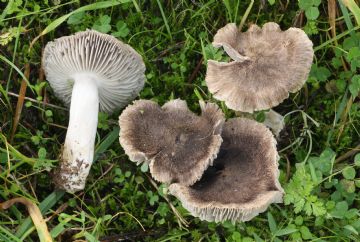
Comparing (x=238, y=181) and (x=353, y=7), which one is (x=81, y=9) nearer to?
(x=238, y=181)

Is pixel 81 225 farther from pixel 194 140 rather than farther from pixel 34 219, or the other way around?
pixel 194 140

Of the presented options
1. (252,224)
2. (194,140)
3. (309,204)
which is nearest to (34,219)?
(194,140)

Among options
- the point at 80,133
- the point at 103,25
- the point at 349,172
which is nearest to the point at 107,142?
the point at 80,133

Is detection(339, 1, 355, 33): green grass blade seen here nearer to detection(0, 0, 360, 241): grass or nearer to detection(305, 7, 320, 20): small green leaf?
detection(0, 0, 360, 241): grass

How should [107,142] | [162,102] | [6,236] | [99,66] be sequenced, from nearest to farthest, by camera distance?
[6,236]
[99,66]
[107,142]
[162,102]

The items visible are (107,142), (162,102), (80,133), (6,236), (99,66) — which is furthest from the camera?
(162,102)

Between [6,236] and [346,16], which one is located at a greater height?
[346,16]
